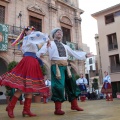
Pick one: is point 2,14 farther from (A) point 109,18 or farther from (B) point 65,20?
(A) point 109,18

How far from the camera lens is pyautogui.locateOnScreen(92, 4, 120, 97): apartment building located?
21.3 metres

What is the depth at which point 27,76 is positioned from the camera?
3629mm

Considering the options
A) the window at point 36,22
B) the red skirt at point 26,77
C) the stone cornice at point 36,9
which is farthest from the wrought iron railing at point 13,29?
the red skirt at point 26,77

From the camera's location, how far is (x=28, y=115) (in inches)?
140

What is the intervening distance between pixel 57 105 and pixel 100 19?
21086mm

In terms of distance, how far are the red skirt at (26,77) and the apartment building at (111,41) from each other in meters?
18.1

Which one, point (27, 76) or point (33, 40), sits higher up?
point (33, 40)

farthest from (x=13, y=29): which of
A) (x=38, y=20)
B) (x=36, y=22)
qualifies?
(x=38, y=20)

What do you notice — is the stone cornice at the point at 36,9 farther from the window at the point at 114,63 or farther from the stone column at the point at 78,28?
the window at the point at 114,63

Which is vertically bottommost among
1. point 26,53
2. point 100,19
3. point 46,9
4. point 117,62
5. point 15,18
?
point 26,53

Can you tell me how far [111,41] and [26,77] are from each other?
65.5 ft

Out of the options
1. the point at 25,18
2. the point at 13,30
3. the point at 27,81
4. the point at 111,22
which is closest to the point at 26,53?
the point at 27,81

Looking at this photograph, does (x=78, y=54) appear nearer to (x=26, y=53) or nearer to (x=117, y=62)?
(x=26, y=53)

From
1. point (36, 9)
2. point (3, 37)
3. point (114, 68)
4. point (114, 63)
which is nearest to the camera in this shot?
point (3, 37)
